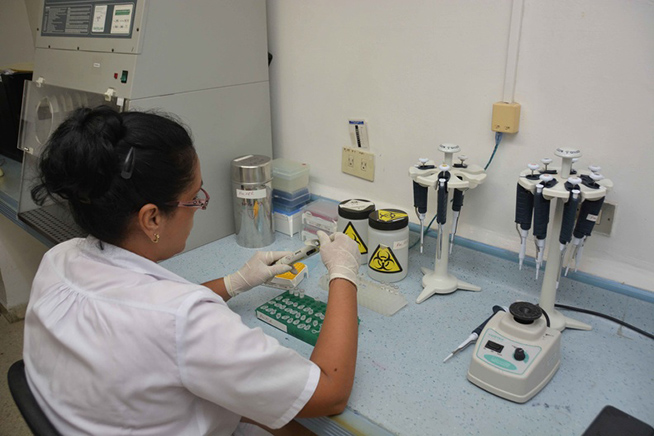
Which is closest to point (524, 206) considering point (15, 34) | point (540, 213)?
point (540, 213)

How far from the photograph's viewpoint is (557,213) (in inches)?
40.2

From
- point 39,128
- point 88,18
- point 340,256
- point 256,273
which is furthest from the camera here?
point 39,128

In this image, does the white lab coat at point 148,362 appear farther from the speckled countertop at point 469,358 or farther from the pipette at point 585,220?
the pipette at point 585,220

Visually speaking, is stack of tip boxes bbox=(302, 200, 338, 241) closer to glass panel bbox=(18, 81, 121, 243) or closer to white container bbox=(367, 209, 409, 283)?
white container bbox=(367, 209, 409, 283)

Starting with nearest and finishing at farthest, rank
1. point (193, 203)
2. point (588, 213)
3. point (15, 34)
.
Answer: point (193, 203), point (588, 213), point (15, 34)

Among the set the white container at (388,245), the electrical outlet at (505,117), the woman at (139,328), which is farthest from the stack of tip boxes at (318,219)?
the woman at (139,328)

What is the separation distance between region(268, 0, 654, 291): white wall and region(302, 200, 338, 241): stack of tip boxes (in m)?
0.12

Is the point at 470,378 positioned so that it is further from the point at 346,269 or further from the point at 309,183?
the point at 309,183

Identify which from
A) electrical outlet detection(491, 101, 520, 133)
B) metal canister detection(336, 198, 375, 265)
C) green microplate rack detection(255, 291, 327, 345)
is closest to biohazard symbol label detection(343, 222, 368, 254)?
metal canister detection(336, 198, 375, 265)

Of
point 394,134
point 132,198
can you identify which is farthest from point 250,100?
point 132,198

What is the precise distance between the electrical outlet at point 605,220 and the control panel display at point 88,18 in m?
1.27

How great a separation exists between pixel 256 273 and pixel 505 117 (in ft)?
2.37

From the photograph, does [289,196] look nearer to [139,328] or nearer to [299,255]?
[299,255]

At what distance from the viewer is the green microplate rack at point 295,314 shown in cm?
108
